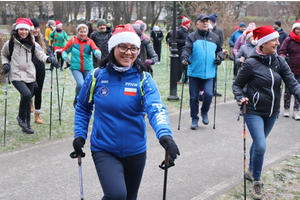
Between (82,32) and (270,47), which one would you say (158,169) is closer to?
(270,47)

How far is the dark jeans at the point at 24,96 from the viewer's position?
6.45 meters

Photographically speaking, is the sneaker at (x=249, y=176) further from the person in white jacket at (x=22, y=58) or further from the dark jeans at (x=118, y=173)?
the person in white jacket at (x=22, y=58)

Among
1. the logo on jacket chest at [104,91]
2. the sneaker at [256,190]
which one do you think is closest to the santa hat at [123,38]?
the logo on jacket chest at [104,91]

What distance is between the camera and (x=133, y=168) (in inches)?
119

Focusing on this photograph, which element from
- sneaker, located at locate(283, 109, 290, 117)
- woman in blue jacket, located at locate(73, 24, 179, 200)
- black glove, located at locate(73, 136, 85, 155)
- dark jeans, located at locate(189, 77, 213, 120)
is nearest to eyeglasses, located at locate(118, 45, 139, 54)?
woman in blue jacket, located at locate(73, 24, 179, 200)

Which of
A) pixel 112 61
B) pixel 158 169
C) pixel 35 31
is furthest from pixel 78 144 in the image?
pixel 35 31

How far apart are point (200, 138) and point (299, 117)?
10.1 feet

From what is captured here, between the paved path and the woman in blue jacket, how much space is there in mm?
1571

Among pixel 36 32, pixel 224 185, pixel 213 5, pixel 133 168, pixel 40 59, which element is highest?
pixel 213 5

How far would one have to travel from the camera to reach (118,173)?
2.83 meters

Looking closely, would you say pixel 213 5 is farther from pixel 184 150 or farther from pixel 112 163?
pixel 112 163

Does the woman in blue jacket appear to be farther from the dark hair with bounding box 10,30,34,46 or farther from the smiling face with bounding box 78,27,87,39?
the smiling face with bounding box 78,27,87,39

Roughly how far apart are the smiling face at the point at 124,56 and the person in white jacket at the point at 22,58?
12.7 ft

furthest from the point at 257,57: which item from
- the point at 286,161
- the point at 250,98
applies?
the point at 286,161
